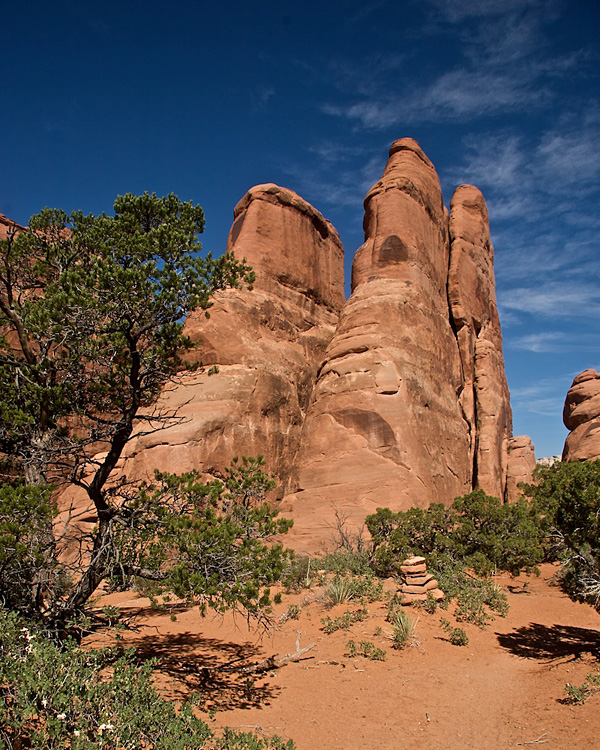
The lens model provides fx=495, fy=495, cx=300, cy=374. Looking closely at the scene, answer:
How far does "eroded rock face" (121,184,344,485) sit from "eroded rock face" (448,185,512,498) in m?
7.57

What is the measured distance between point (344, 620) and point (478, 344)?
2394 cm

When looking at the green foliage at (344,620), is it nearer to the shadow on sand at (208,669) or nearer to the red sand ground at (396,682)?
the red sand ground at (396,682)

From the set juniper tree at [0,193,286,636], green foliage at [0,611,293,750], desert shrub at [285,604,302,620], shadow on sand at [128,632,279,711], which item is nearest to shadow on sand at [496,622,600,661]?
desert shrub at [285,604,302,620]

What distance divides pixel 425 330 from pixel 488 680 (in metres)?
17.8

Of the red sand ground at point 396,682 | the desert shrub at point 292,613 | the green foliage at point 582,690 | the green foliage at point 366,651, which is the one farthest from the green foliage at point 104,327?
the green foliage at point 582,690

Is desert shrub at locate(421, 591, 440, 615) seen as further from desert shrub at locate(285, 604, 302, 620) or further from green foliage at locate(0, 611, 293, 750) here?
green foliage at locate(0, 611, 293, 750)

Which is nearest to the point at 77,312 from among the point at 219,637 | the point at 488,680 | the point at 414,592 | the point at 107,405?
the point at 107,405

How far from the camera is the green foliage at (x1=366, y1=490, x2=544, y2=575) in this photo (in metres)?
15.1

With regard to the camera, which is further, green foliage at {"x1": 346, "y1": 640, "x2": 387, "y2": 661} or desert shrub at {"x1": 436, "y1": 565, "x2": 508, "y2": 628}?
desert shrub at {"x1": 436, "y1": 565, "x2": 508, "y2": 628}

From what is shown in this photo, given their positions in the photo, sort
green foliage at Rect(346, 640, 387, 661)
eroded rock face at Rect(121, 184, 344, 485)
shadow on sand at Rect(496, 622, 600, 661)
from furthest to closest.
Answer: eroded rock face at Rect(121, 184, 344, 485) → shadow on sand at Rect(496, 622, 600, 661) → green foliage at Rect(346, 640, 387, 661)

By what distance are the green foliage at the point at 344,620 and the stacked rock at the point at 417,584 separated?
1.47 meters

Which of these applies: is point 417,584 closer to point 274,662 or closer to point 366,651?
point 366,651

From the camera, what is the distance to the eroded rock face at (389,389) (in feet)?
64.1

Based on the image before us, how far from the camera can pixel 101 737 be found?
4188mm
